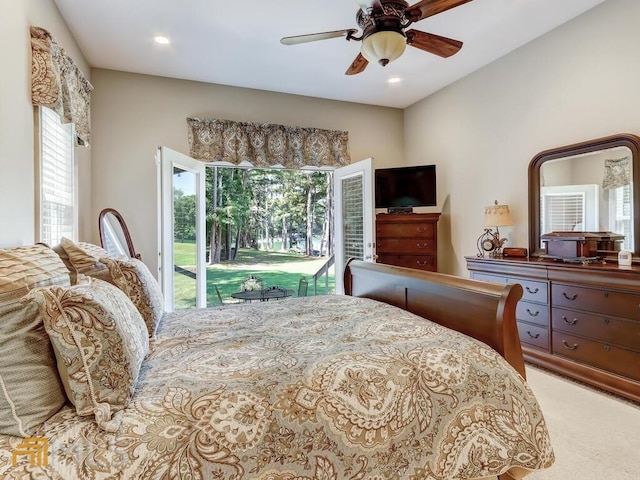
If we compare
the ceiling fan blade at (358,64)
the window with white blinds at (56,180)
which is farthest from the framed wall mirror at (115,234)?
the ceiling fan blade at (358,64)

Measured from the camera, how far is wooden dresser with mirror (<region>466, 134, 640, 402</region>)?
2.31 metres

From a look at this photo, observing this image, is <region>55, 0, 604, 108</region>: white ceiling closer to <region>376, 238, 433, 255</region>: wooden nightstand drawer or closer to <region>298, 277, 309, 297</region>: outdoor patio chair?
<region>376, 238, 433, 255</region>: wooden nightstand drawer

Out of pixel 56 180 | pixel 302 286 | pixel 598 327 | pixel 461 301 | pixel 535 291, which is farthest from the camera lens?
pixel 302 286

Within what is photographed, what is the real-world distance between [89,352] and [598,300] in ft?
9.93

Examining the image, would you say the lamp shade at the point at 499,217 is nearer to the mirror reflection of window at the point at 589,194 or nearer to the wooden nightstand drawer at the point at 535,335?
the mirror reflection of window at the point at 589,194

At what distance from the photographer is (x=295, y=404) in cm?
107

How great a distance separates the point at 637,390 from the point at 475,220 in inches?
85.9

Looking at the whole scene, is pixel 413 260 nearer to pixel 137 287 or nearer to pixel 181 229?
pixel 181 229

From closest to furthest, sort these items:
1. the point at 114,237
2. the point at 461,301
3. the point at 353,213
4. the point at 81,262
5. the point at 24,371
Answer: the point at 24,371, the point at 461,301, the point at 81,262, the point at 114,237, the point at 353,213

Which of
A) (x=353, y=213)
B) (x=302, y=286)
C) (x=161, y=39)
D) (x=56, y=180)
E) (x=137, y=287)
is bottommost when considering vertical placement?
(x=302, y=286)

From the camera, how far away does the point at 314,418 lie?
3.47ft

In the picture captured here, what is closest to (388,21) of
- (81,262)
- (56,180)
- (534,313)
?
(81,262)

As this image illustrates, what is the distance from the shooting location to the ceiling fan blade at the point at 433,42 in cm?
223

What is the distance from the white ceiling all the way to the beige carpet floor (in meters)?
2.98
